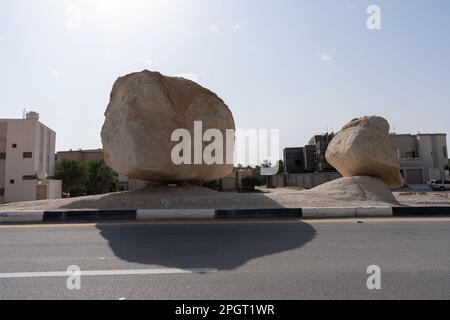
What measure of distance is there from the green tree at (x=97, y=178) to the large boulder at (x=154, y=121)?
28.4 meters

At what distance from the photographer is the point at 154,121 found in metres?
11.7

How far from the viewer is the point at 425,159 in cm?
4750

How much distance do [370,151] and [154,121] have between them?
8.51 meters

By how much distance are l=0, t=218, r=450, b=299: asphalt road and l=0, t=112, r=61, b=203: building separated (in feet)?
94.1

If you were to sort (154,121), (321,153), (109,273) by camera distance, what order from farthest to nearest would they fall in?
(321,153)
(154,121)
(109,273)

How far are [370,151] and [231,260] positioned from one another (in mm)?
10764

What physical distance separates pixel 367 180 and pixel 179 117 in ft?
25.4

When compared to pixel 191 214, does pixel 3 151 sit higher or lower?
higher

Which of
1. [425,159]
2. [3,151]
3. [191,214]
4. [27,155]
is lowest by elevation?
[191,214]

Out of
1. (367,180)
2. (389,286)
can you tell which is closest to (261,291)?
(389,286)

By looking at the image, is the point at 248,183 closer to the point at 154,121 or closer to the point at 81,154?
the point at 81,154

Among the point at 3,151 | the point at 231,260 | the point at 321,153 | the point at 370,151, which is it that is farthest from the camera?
the point at 321,153

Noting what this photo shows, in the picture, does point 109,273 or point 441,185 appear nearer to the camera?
point 109,273

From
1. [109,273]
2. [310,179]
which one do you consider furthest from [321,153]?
[109,273]
